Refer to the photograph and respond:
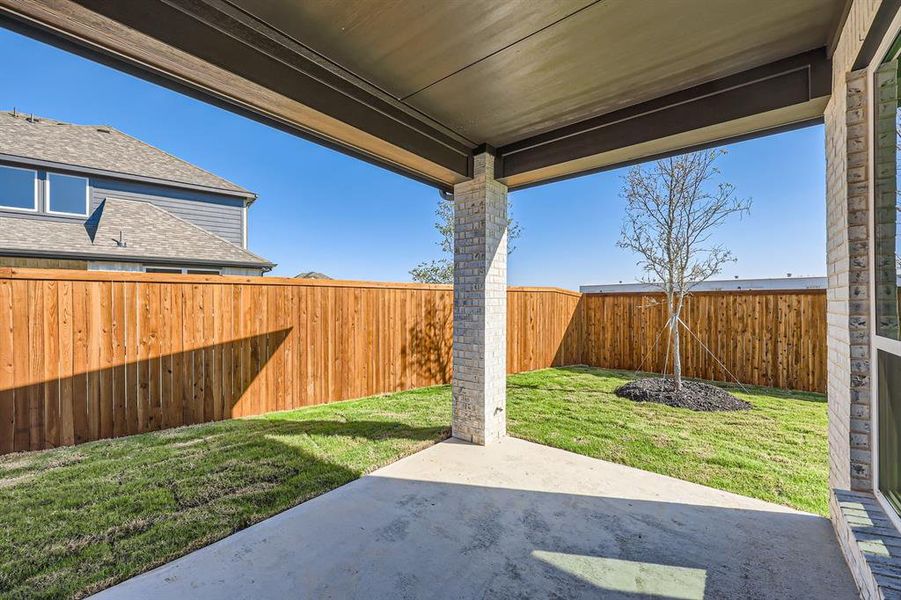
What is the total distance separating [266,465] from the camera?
3.23 m

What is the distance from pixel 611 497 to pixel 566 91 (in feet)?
9.56

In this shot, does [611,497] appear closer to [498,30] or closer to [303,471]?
[303,471]

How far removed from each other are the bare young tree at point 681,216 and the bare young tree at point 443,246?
4229mm

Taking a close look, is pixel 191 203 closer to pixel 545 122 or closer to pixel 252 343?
pixel 252 343

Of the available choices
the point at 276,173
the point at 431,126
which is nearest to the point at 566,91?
the point at 431,126

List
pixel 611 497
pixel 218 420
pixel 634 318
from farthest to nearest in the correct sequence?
pixel 634 318
pixel 218 420
pixel 611 497

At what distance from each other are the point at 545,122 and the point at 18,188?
36.0 feet

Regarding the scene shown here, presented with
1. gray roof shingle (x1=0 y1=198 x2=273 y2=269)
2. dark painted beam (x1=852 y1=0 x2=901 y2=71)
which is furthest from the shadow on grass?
gray roof shingle (x1=0 y1=198 x2=273 y2=269)

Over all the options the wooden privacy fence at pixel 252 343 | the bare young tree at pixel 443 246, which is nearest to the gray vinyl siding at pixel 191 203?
the bare young tree at pixel 443 246

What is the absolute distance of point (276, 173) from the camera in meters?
12.9

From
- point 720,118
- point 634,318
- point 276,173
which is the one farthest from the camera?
point 276,173

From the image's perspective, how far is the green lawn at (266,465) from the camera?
7.07ft

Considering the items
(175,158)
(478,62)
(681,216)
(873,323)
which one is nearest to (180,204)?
(175,158)

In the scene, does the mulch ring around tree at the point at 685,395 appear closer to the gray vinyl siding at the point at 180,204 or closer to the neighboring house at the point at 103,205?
the neighboring house at the point at 103,205
